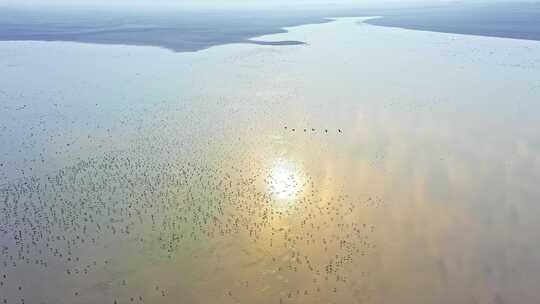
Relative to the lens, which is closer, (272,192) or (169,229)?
(169,229)

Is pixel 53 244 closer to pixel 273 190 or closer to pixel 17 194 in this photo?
pixel 17 194

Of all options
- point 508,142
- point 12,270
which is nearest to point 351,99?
point 508,142

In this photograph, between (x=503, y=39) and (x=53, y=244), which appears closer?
(x=53, y=244)

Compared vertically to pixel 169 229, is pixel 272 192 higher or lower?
higher

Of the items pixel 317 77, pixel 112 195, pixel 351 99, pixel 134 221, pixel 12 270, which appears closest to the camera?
pixel 12 270

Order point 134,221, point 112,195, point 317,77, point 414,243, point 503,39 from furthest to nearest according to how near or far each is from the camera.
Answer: point 503,39, point 317,77, point 112,195, point 134,221, point 414,243

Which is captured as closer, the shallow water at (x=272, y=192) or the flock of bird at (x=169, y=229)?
the flock of bird at (x=169, y=229)

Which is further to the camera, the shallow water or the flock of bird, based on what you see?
the shallow water

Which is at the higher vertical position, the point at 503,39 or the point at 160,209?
the point at 503,39
